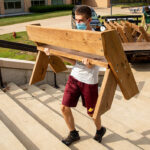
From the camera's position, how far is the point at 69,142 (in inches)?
106

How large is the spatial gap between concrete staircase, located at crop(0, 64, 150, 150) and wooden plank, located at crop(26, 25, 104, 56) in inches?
48.3

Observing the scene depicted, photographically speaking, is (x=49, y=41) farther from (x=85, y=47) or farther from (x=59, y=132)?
(x=59, y=132)

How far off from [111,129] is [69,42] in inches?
68.4

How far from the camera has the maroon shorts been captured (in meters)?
2.47

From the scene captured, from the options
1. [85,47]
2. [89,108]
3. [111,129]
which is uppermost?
[85,47]

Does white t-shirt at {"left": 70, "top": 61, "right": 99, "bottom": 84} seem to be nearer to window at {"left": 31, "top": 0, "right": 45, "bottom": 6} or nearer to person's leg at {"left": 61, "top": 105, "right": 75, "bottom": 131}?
person's leg at {"left": 61, "top": 105, "right": 75, "bottom": 131}

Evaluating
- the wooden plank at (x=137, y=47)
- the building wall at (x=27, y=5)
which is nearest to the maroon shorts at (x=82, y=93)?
the wooden plank at (x=137, y=47)

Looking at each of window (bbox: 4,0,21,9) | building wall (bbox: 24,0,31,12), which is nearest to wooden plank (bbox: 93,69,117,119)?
window (bbox: 4,0,21,9)

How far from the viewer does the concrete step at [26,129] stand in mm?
2623

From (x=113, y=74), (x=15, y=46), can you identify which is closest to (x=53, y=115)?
(x=15, y=46)

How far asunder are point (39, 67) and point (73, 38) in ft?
3.57

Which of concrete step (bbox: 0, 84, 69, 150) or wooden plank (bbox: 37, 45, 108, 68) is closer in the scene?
wooden plank (bbox: 37, 45, 108, 68)

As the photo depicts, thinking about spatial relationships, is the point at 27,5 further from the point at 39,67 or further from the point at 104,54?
the point at 104,54

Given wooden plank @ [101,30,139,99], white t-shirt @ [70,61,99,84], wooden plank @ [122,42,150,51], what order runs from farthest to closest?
wooden plank @ [122,42,150,51] < white t-shirt @ [70,61,99,84] < wooden plank @ [101,30,139,99]
